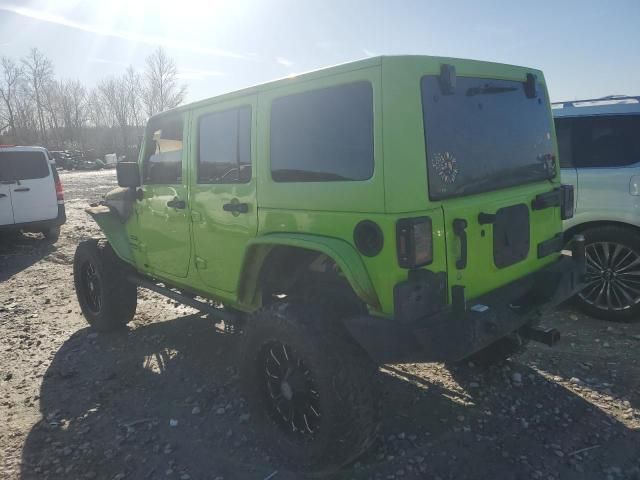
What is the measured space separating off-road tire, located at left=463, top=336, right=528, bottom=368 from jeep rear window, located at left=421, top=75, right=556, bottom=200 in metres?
1.18

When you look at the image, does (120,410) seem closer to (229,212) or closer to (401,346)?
(229,212)

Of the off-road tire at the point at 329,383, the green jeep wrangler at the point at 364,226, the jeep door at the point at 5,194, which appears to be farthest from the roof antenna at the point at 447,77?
the jeep door at the point at 5,194

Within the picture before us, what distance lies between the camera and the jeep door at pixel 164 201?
12.0 feet

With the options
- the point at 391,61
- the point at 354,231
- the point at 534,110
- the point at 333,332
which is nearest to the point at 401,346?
the point at 333,332

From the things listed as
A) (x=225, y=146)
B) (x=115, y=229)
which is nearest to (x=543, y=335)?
(x=225, y=146)

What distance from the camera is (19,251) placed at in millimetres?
9031

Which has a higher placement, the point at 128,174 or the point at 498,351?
the point at 128,174

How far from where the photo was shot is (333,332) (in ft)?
8.23

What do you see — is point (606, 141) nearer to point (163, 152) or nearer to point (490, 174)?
point (490, 174)

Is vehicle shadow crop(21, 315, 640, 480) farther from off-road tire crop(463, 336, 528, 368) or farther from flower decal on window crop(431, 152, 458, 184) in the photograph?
flower decal on window crop(431, 152, 458, 184)

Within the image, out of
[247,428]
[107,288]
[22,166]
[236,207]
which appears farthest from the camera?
[22,166]

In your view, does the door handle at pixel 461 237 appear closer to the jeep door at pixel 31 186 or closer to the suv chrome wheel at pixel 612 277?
the suv chrome wheel at pixel 612 277

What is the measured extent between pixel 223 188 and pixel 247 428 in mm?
1616

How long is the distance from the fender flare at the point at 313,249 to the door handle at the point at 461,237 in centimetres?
48
